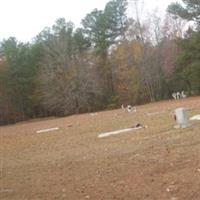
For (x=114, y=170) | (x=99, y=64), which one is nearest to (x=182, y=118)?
(x=114, y=170)

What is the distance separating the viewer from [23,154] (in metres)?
11.7

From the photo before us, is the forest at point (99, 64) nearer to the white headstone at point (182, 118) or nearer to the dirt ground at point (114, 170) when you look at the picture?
the white headstone at point (182, 118)

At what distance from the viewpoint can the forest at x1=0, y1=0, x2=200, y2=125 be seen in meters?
39.2

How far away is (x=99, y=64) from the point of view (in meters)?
42.8

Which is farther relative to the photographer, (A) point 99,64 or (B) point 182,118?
(A) point 99,64

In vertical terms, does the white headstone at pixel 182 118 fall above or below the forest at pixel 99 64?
below

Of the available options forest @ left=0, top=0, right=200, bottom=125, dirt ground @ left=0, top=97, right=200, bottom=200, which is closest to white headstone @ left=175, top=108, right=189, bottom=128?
dirt ground @ left=0, top=97, right=200, bottom=200

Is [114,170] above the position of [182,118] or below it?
below

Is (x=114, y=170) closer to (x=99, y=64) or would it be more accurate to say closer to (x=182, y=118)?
(x=182, y=118)

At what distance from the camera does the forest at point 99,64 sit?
39.2 meters

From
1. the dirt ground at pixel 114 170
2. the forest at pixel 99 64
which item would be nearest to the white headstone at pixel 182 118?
the dirt ground at pixel 114 170

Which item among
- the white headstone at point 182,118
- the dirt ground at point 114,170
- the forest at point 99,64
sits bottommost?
the dirt ground at point 114,170

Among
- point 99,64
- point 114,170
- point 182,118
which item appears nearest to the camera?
point 114,170

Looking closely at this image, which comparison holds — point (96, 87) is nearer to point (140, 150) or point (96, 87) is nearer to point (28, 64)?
point (28, 64)
